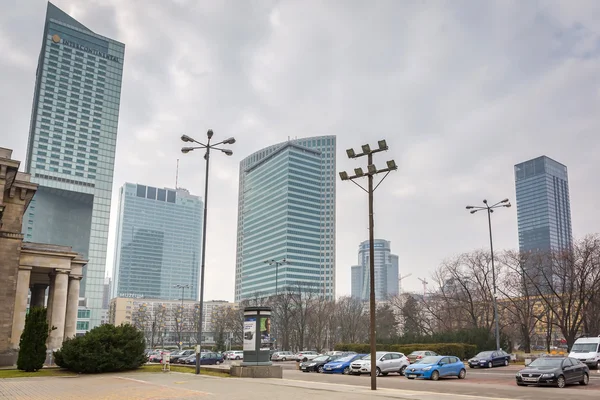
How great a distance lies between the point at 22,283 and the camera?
40875 mm

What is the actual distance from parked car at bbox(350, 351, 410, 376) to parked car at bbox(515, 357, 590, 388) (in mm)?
10566

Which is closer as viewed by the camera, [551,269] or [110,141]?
[551,269]

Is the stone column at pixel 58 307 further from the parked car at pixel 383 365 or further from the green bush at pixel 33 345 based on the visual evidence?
the parked car at pixel 383 365

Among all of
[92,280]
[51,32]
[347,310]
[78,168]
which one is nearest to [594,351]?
[347,310]

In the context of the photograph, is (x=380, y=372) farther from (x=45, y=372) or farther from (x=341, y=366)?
(x=45, y=372)

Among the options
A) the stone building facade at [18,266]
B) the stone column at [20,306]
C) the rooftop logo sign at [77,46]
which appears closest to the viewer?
the stone building facade at [18,266]

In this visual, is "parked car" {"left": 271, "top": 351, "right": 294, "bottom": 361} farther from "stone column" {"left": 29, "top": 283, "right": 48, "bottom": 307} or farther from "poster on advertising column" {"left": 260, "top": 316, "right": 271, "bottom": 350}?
"poster on advertising column" {"left": 260, "top": 316, "right": 271, "bottom": 350}

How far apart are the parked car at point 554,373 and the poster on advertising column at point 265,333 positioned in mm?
12974

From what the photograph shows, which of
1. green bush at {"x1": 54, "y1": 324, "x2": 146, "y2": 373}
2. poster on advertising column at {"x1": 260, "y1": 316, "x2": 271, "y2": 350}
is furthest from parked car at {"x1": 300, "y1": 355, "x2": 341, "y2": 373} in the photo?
green bush at {"x1": 54, "y1": 324, "x2": 146, "y2": 373}

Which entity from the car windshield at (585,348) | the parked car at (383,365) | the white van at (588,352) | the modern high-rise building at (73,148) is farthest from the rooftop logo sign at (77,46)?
the white van at (588,352)

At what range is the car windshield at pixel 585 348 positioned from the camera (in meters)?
35.4

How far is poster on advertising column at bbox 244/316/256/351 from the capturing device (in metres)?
28.1

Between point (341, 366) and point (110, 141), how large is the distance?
180 meters

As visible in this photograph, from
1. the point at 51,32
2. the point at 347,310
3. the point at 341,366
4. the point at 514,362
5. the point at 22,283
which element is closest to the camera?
the point at 341,366
